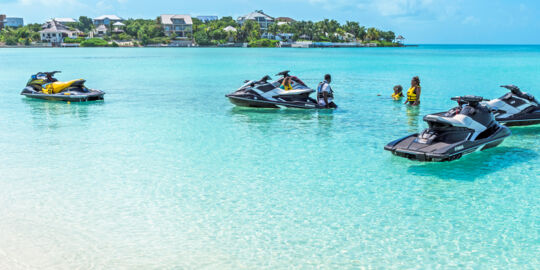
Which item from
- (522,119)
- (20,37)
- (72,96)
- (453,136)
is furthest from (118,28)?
(453,136)

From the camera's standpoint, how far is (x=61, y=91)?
2128 centimetres

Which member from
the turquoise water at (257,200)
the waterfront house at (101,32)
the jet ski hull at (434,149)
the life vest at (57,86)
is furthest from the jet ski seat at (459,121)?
the waterfront house at (101,32)

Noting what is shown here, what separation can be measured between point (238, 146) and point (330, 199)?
15.4 feet

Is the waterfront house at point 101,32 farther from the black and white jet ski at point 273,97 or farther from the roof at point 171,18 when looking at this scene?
the black and white jet ski at point 273,97

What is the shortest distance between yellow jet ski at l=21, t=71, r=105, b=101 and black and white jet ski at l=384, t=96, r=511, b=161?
595 inches

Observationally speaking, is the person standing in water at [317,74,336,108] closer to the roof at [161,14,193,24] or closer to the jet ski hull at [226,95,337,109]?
the jet ski hull at [226,95,337,109]

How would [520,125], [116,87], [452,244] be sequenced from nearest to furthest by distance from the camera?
1. [452,244]
2. [520,125]
3. [116,87]

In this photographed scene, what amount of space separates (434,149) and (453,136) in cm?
72

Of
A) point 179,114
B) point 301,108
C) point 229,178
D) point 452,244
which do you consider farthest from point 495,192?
point 179,114

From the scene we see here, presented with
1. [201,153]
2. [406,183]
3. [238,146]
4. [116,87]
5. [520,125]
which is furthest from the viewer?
[116,87]

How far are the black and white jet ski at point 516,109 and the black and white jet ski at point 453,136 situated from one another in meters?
3.10

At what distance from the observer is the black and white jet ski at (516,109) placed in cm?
1350

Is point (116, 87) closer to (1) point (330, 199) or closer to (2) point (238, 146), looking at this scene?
(2) point (238, 146)

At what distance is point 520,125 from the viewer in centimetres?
1360
